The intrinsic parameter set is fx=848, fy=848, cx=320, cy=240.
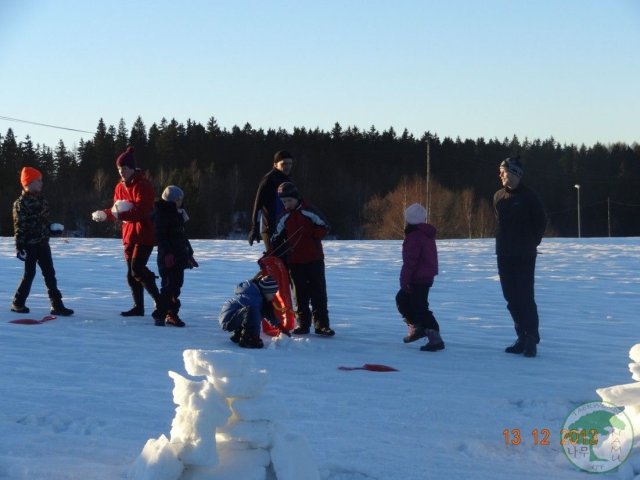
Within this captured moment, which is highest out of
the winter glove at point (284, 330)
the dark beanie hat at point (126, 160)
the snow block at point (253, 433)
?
the dark beanie hat at point (126, 160)

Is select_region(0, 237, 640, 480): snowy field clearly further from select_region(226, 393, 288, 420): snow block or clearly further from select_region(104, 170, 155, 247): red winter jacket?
select_region(104, 170, 155, 247): red winter jacket

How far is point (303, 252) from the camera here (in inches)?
366

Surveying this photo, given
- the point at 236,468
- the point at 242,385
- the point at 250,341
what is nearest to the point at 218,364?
the point at 242,385

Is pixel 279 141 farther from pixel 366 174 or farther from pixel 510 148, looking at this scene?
pixel 510 148

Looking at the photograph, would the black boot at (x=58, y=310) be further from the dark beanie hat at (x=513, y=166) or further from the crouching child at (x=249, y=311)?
the dark beanie hat at (x=513, y=166)

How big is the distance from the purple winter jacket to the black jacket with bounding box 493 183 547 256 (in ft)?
2.51

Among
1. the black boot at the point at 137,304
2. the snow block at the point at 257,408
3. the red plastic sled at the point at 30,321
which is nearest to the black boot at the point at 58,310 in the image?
the red plastic sled at the point at 30,321

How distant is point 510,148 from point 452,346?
350 ft

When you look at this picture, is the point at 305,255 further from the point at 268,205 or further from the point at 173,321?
the point at 173,321

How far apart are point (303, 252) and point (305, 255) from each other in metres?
0.04

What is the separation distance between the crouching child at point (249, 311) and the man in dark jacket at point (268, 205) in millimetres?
904

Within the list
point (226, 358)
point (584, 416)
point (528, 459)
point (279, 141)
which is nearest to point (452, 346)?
point (584, 416)

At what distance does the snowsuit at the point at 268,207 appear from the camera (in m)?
9.69

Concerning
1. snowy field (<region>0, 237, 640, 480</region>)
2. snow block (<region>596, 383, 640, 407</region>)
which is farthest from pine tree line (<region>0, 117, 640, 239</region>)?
snow block (<region>596, 383, 640, 407</region>)
